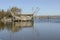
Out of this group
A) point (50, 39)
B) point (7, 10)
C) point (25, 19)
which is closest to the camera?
point (50, 39)

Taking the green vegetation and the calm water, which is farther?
the green vegetation

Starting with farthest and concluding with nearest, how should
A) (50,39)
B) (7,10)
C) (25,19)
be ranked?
(7,10), (25,19), (50,39)

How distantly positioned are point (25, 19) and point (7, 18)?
4.05m

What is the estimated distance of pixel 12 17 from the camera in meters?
45.0

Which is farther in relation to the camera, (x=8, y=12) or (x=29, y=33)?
(x=8, y=12)

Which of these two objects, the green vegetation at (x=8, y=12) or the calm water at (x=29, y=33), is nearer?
the calm water at (x=29, y=33)

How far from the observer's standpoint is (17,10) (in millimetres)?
48531

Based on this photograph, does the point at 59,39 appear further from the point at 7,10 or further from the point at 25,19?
the point at 7,10

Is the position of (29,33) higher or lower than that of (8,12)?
lower

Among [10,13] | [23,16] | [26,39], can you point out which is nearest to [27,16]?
[23,16]

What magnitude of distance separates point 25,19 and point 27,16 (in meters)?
2.39

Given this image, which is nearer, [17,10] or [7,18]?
[7,18]

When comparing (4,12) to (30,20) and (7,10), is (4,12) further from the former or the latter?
(30,20)

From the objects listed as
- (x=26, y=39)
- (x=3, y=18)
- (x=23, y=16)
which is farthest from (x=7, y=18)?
(x=26, y=39)
